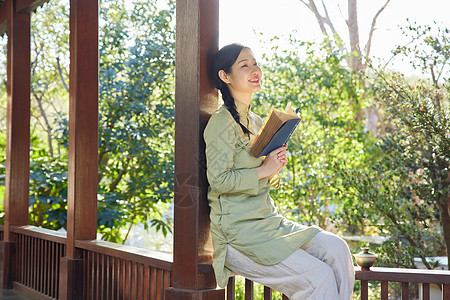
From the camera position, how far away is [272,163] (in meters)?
1.88

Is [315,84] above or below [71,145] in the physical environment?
above

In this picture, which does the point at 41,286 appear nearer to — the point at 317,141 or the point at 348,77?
the point at 317,141

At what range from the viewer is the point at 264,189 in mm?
1952

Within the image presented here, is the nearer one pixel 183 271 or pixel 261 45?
pixel 183 271

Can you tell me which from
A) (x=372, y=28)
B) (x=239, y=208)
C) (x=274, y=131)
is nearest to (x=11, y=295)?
(x=239, y=208)

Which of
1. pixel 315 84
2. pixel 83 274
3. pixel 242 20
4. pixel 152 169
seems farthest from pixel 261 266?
pixel 242 20

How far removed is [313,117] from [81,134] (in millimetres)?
3827

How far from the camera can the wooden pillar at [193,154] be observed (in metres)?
2.00

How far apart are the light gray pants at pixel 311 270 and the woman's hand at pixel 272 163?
28 cm

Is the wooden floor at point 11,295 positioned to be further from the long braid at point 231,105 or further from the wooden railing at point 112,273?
the long braid at point 231,105

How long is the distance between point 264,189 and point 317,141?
4318 mm

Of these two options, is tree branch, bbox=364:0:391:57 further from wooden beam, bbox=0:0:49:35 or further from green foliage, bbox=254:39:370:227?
wooden beam, bbox=0:0:49:35

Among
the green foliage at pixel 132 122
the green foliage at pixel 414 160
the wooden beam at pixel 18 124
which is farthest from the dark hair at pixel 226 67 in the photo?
the green foliage at pixel 132 122

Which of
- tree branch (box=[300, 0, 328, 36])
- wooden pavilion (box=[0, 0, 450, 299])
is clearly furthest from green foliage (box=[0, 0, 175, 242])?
tree branch (box=[300, 0, 328, 36])
